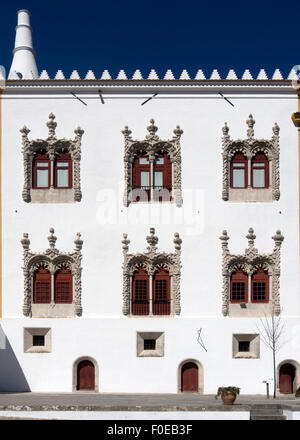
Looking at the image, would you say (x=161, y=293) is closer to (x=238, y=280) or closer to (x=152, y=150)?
(x=238, y=280)

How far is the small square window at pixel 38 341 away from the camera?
1027 inches

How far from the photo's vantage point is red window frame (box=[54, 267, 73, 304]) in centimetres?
2627

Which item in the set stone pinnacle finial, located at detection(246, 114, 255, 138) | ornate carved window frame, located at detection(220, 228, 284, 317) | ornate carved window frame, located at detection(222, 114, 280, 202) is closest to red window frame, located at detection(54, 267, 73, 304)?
ornate carved window frame, located at detection(220, 228, 284, 317)

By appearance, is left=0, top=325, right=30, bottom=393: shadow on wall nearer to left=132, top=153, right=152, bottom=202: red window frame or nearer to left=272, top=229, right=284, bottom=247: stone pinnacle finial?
left=132, top=153, right=152, bottom=202: red window frame

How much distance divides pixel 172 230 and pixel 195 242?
1.18 metres

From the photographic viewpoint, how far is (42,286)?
26.4 metres

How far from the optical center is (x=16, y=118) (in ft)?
87.9

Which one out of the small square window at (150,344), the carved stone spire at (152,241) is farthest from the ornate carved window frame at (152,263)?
the small square window at (150,344)

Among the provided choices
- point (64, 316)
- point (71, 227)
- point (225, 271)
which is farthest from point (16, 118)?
point (225, 271)

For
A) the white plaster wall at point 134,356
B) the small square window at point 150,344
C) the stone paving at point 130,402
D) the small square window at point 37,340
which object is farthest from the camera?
the small square window at point 150,344

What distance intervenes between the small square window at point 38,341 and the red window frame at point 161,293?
5.22 m

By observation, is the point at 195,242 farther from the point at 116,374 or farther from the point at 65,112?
the point at 65,112

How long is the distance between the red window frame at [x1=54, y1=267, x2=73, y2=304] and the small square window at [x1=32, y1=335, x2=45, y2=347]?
1.75 metres

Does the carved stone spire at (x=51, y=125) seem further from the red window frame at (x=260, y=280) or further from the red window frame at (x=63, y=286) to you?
the red window frame at (x=260, y=280)
